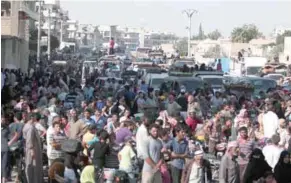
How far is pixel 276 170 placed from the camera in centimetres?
1535

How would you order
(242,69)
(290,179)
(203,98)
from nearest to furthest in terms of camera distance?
1. (290,179)
2. (203,98)
3. (242,69)

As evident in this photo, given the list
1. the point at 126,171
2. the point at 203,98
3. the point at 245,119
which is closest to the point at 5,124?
the point at 126,171

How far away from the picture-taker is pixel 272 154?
16.3 m

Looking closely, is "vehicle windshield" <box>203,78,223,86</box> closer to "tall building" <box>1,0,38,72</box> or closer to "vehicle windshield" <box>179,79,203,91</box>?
"vehicle windshield" <box>179,79,203,91</box>

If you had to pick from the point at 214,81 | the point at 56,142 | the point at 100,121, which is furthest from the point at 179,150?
the point at 214,81

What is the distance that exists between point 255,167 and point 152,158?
187 cm

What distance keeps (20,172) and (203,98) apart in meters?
12.5

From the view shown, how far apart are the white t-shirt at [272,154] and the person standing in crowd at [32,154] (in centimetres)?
412

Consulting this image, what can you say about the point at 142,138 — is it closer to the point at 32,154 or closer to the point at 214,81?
the point at 32,154

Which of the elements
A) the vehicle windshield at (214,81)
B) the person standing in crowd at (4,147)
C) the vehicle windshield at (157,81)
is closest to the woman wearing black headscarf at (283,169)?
the person standing in crowd at (4,147)

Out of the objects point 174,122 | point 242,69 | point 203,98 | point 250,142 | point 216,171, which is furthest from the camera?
point 242,69

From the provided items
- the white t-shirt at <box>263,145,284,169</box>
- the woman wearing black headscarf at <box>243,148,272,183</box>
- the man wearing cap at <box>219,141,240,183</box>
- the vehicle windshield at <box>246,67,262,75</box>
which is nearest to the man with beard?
the man wearing cap at <box>219,141,240,183</box>

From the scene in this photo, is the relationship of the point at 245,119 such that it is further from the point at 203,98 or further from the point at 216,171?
the point at 203,98

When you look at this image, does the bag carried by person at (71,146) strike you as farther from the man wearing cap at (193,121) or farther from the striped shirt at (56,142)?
the man wearing cap at (193,121)
